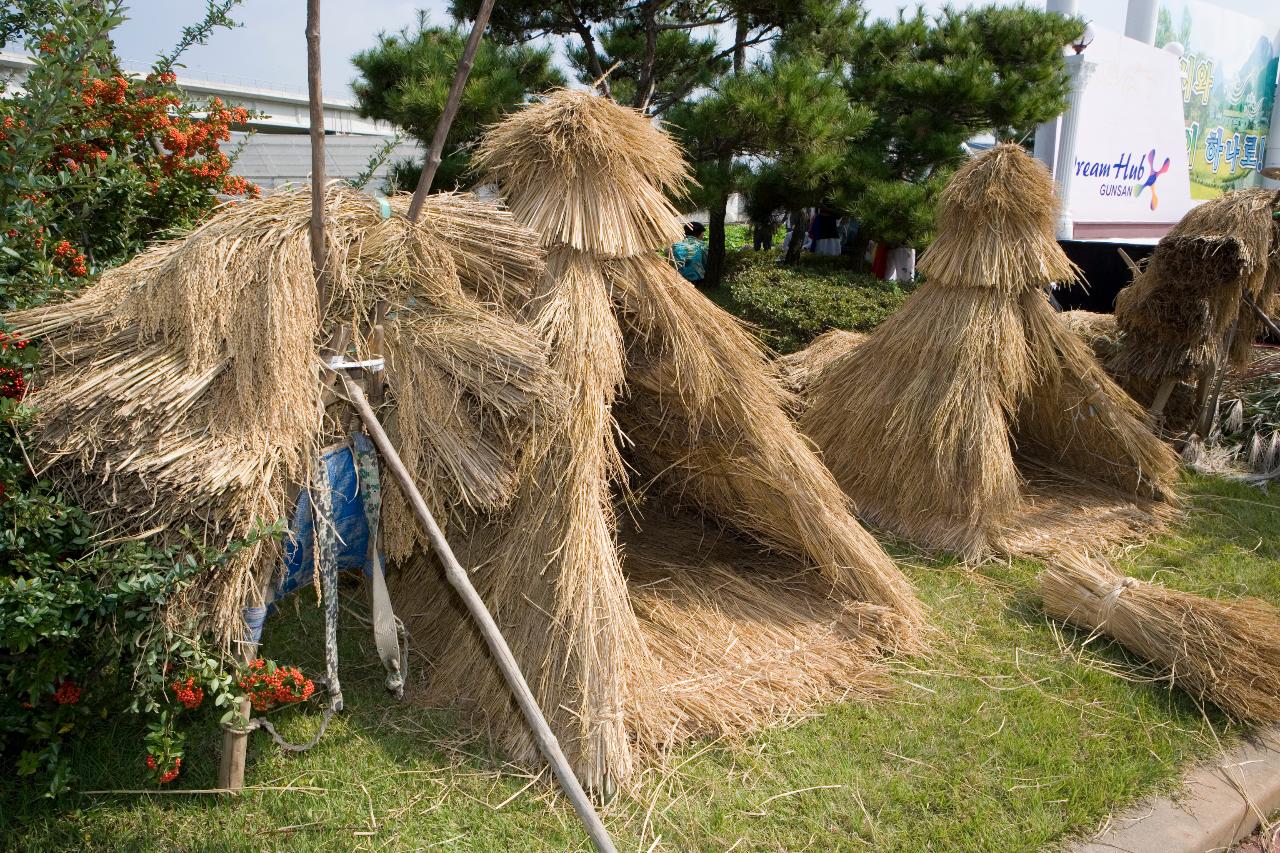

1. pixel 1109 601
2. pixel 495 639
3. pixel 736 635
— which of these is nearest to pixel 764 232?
pixel 1109 601

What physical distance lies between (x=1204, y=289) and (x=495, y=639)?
533 centimetres

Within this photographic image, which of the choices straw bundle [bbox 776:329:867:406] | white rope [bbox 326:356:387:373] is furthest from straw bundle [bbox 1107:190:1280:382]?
white rope [bbox 326:356:387:373]

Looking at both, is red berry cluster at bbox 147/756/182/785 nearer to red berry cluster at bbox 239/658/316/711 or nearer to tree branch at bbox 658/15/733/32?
red berry cluster at bbox 239/658/316/711

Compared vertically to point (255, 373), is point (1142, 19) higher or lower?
higher

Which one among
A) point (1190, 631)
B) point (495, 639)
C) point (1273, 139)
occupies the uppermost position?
point (1273, 139)

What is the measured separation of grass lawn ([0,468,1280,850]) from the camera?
2666 mm

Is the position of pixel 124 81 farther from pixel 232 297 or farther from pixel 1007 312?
pixel 1007 312

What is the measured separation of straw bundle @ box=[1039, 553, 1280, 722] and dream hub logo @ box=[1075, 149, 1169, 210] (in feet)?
26.5

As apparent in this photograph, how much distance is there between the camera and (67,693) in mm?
2449

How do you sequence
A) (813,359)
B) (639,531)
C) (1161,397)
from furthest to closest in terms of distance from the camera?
(813,359) < (1161,397) < (639,531)

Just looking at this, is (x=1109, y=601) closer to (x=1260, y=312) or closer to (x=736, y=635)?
(x=736, y=635)

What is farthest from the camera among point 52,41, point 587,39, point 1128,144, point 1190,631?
point 1128,144

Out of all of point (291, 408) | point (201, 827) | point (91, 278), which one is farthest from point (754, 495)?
point (91, 278)

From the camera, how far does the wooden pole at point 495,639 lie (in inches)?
81.2
